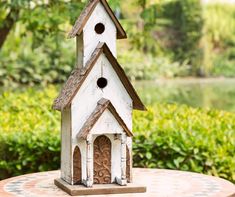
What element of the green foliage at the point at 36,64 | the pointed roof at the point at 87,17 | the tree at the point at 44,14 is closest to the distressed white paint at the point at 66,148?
the pointed roof at the point at 87,17

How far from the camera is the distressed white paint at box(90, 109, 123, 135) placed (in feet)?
12.9

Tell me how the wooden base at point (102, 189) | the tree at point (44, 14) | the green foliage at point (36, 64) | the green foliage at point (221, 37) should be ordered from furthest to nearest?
the green foliage at point (221, 37) → the green foliage at point (36, 64) → the tree at point (44, 14) → the wooden base at point (102, 189)

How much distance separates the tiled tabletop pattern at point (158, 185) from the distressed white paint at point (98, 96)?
35cm

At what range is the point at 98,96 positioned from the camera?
400 cm

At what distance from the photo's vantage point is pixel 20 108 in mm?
7676

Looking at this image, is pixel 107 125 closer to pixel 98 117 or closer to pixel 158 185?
pixel 98 117

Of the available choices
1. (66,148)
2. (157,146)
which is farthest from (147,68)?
(66,148)

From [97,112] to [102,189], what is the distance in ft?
1.27

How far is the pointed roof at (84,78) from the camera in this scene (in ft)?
12.9

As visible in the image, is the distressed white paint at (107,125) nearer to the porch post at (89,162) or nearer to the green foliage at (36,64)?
the porch post at (89,162)

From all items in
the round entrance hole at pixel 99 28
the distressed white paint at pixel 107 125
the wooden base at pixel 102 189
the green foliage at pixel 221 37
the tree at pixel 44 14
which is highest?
the green foliage at pixel 221 37

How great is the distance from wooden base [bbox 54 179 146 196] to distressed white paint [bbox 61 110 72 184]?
0.09 metres

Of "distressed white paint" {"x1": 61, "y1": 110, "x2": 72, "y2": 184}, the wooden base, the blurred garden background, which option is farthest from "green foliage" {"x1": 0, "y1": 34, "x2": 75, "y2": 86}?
the wooden base

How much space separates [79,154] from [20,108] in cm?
379
